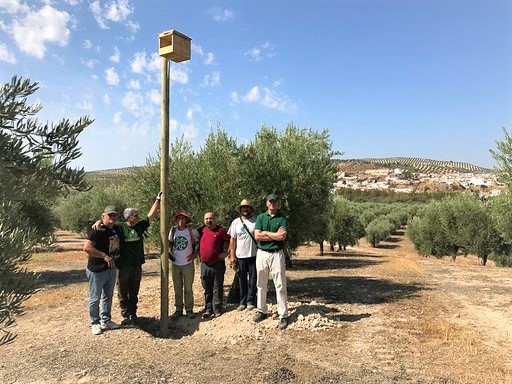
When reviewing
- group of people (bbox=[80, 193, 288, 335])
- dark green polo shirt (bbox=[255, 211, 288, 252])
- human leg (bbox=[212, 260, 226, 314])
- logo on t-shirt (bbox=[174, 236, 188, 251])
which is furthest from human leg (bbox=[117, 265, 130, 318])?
dark green polo shirt (bbox=[255, 211, 288, 252])

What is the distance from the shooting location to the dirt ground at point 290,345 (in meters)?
5.95

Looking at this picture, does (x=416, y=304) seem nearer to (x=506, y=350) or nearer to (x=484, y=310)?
(x=484, y=310)

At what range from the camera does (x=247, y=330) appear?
7.68m

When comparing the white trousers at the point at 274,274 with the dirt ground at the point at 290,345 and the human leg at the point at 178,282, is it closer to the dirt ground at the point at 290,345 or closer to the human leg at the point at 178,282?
the dirt ground at the point at 290,345

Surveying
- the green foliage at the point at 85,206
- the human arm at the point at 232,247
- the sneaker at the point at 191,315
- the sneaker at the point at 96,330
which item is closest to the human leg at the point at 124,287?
the sneaker at the point at 96,330

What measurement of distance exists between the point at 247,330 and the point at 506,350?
4.63 m

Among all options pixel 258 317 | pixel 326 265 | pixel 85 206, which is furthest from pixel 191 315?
pixel 85 206

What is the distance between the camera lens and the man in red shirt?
8461 mm

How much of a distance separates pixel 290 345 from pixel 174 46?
5.77m

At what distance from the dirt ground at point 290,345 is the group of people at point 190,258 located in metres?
0.41

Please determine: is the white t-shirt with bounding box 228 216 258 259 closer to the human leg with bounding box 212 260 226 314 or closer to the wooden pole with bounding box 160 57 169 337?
the human leg with bounding box 212 260 226 314

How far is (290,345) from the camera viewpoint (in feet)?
23.4

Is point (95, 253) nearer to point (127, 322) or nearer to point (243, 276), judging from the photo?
point (127, 322)

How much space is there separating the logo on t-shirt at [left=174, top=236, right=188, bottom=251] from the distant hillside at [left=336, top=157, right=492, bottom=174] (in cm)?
16128
